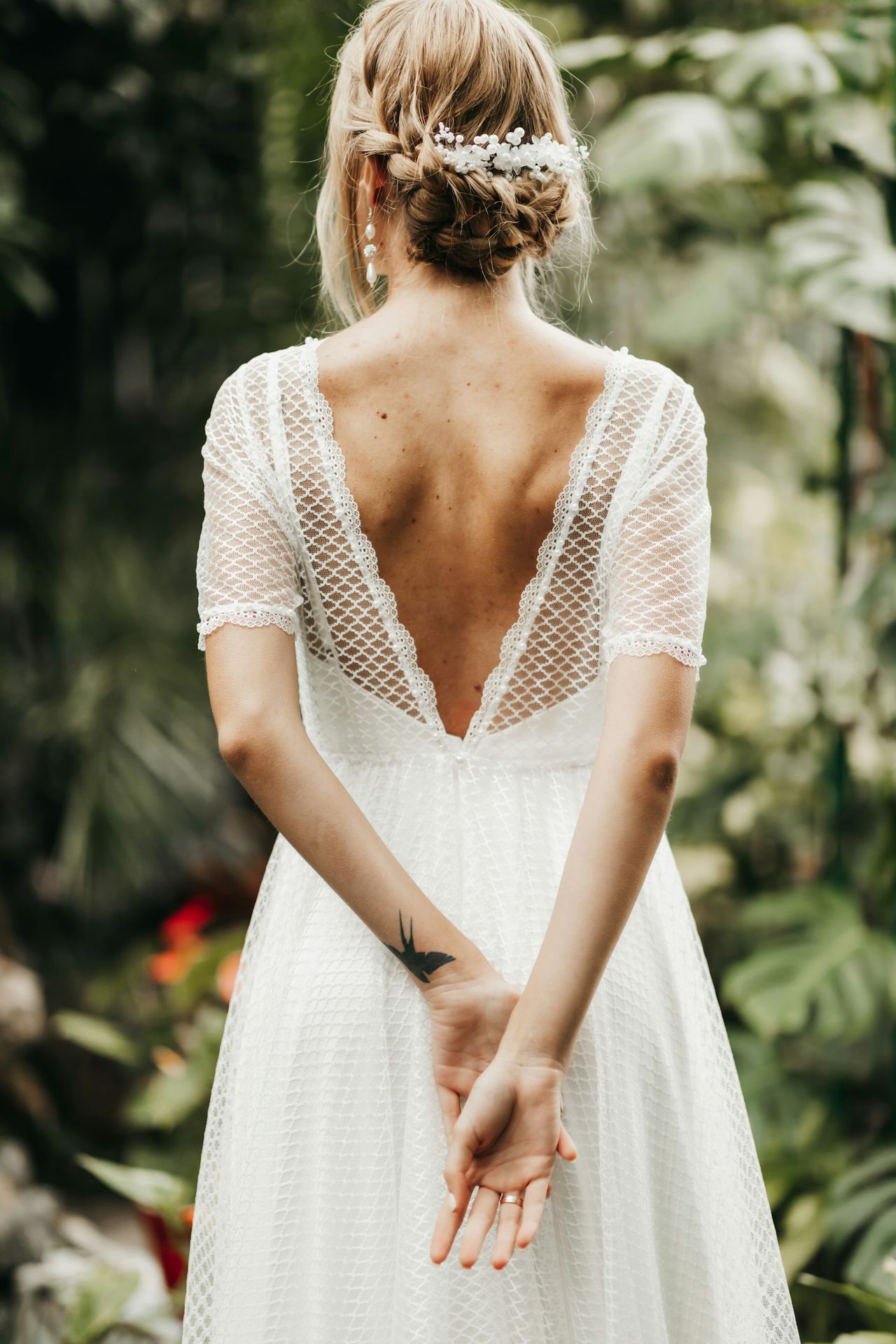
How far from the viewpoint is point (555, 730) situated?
4.71ft

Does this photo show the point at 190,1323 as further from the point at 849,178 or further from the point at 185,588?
the point at 185,588

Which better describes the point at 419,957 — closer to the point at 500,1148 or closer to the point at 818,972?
the point at 500,1148

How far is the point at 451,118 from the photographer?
4.13 feet

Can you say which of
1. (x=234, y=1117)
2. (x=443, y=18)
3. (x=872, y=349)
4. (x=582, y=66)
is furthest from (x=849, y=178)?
(x=234, y=1117)

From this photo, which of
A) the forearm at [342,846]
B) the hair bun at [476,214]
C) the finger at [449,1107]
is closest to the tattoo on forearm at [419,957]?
the forearm at [342,846]

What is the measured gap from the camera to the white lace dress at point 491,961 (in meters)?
1.30

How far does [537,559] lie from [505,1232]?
2.09 feet

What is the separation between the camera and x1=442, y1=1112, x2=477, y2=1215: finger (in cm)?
117

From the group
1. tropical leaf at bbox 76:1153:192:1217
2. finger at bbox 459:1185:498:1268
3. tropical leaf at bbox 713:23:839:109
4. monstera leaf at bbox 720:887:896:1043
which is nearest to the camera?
finger at bbox 459:1185:498:1268

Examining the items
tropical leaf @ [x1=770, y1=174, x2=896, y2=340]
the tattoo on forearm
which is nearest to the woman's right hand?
the tattoo on forearm

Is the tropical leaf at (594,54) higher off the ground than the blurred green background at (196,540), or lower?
higher

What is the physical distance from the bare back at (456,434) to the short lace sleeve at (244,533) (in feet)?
0.28

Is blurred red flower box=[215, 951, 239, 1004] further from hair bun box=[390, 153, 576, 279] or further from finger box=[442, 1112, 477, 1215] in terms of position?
hair bun box=[390, 153, 576, 279]

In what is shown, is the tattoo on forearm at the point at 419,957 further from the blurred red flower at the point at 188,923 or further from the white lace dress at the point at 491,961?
the blurred red flower at the point at 188,923
